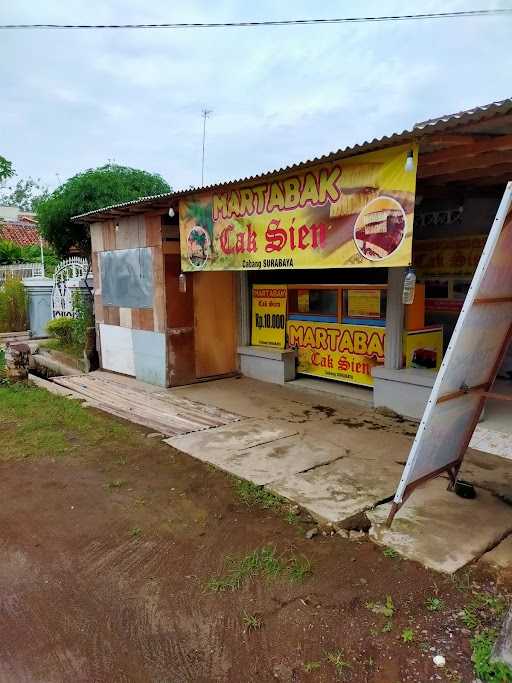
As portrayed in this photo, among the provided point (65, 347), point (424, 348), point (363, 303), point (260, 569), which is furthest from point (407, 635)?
point (65, 347)

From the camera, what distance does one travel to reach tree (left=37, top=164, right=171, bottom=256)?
41.5 feet

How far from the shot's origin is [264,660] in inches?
98.1

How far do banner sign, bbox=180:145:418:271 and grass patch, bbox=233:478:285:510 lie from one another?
243 centimetres

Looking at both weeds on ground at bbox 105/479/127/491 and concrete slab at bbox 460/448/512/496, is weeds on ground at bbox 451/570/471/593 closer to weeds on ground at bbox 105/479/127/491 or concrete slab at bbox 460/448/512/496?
concrete slab at bbox 460/448/512/496

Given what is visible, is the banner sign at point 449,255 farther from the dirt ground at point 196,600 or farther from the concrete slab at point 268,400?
the dirt ground at point 196,600

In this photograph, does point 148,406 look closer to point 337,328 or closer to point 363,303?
point 337,328

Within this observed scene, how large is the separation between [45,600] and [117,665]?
77 centimetres

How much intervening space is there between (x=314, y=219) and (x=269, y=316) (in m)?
3.37

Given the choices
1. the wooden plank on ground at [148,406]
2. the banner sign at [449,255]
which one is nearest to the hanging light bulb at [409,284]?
the banner sign at [449,255]

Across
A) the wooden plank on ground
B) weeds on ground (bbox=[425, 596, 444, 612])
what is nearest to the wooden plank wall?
the wooden plank on ground

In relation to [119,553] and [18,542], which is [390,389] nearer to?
[119,553]

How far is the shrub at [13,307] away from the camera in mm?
14758

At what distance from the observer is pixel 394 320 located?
21.1 feet

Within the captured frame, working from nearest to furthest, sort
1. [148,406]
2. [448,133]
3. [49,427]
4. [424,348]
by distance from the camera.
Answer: [448,133]
[49,427]
[424,348]
[148,406]
